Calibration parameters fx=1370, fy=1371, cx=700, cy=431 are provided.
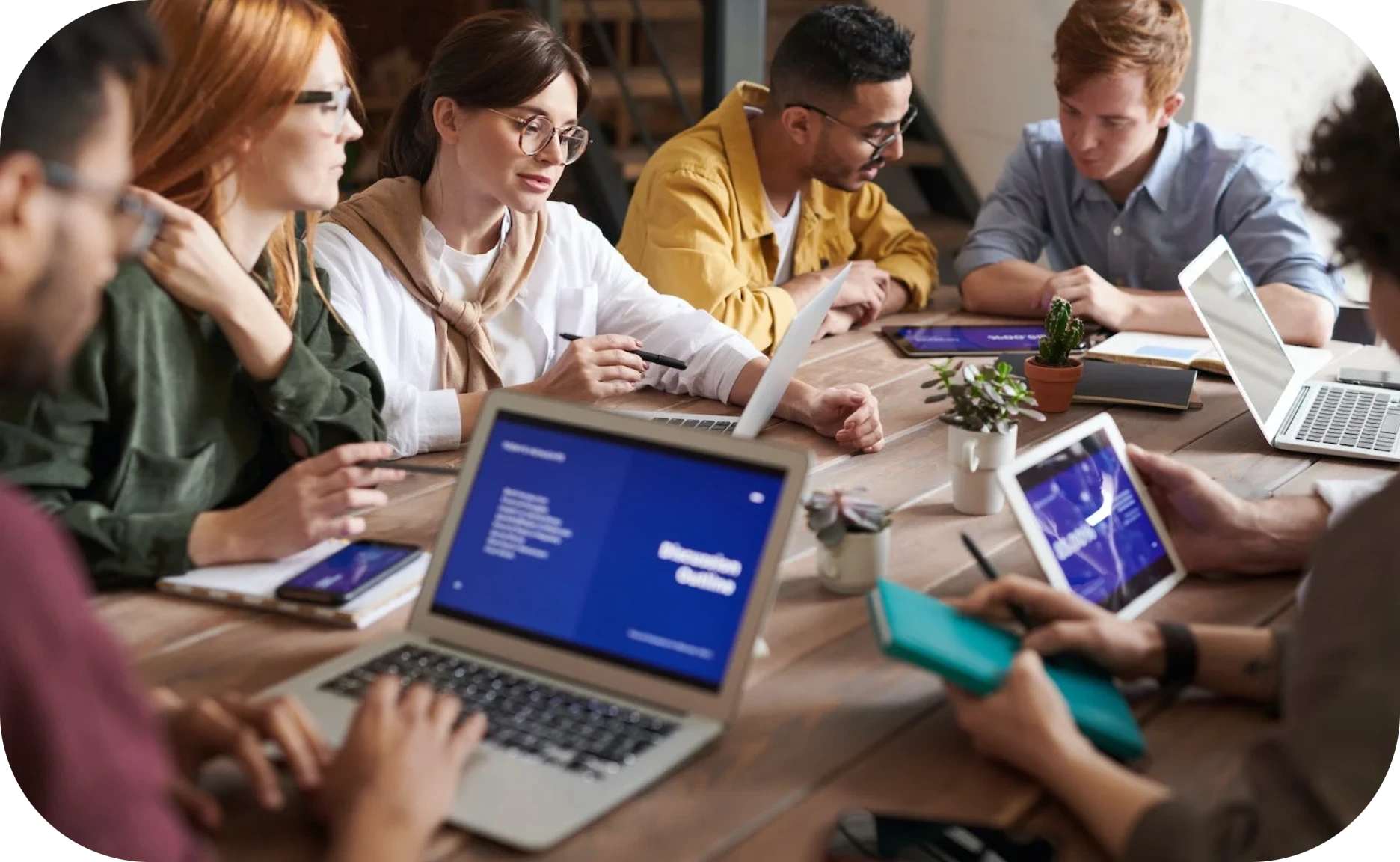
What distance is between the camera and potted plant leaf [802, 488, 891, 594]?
1524mm

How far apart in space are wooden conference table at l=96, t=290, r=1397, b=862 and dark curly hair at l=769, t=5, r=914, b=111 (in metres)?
1.20

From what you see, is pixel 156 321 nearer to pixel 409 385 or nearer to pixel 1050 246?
pixel 409 385

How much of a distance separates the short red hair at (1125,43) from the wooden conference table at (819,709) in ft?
3.46

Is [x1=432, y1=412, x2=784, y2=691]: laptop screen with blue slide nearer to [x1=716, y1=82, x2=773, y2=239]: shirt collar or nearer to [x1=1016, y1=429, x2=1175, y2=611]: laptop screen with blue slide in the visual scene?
[x1=1016, y1=429, x2=1175, y2=611]: laptop screen with blue slide

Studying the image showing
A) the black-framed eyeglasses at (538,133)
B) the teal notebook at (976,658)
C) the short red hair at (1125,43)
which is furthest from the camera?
the short red hair at (1125,43)

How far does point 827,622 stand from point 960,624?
212 millimetres

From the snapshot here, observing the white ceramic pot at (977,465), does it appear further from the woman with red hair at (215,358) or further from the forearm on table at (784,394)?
the woman with red hair at (215,358)

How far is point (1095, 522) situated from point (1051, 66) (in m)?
3.33

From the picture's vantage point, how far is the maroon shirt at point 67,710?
0.79m

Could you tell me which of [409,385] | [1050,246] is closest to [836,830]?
[409,385]

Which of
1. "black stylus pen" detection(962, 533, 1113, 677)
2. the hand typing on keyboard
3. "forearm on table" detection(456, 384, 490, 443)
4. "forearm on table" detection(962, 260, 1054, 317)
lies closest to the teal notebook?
"black stylus pen" detection(962, 533, 1113, 677)

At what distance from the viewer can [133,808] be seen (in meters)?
0.84

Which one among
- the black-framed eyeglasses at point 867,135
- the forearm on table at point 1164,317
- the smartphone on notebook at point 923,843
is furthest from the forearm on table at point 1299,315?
the smartphone on notebook at point 923,843

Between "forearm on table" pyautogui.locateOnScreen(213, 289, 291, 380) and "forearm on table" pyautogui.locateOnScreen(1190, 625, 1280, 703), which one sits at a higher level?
"forearm on table" pyautogui.locateOnScreen(213, 289, 291, 380)
